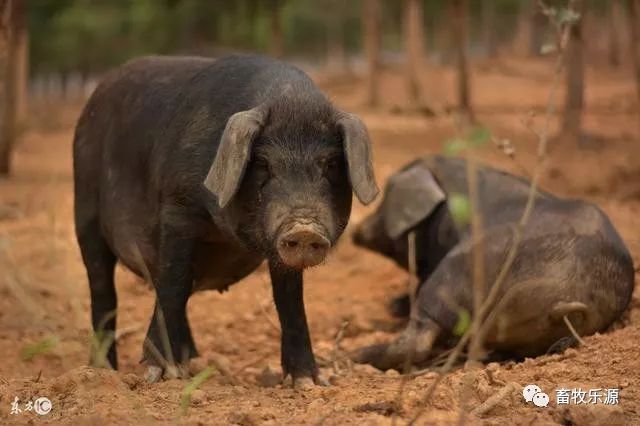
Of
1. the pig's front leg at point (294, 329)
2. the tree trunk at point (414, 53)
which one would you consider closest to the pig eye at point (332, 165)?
the pig's front leg at point (294, 329)

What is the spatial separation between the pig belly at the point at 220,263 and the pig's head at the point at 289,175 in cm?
62

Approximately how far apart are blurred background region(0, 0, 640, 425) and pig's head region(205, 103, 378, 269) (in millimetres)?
451

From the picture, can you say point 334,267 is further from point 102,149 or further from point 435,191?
point 102,149

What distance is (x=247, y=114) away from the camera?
479 cm

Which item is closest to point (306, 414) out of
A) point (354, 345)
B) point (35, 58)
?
point (354, 345)

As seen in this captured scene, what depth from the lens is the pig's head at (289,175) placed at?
4.52m

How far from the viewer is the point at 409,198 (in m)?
7.86

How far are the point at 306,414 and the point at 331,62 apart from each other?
54158 millimetres

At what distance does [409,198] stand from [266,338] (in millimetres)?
1399

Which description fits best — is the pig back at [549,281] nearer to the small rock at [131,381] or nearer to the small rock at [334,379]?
the small rock at [334,379]

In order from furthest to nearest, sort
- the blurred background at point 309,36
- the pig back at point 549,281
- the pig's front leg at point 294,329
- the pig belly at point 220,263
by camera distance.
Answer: the blurred background at point 309,36 < the pig back at point 549,281 < the pig belly at point 220,263 < the pig's front leg at point 294,329

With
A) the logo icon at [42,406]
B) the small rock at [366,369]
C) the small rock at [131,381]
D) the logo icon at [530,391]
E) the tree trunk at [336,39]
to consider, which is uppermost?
the logo icon at [42,406]

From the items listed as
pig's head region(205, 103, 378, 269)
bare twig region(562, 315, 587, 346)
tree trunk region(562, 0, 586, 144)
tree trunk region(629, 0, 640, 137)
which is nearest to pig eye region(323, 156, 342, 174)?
pig's head region(205, 103, 378, 269)

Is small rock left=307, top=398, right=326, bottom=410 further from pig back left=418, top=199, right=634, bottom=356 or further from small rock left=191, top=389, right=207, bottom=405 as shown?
pig back left=418, top=199, right=634, bottom=356
